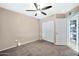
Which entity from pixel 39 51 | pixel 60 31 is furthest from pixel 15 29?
pixel 60 31

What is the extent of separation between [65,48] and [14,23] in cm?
136

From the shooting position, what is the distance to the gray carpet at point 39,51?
222cm

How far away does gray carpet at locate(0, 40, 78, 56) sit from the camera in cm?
222

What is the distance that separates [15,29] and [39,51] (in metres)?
0.78

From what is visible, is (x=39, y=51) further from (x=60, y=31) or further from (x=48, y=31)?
(x=60, y=31)

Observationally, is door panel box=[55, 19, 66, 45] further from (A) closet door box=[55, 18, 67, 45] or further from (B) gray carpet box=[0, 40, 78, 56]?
(B) gray carpet box=[0, 40, 78, 56]

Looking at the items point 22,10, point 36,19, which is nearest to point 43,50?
point 36,19

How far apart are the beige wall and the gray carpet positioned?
126mm

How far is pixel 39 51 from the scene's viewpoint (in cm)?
228

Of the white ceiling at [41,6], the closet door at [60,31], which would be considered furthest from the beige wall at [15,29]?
the closet door at [60,31]

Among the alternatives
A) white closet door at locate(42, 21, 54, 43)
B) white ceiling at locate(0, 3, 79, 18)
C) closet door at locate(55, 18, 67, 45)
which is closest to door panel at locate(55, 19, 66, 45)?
closet door at locate(55, 18, 67, 45)

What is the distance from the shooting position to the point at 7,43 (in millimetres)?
2229

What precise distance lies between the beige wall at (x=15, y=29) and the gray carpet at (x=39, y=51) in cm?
13

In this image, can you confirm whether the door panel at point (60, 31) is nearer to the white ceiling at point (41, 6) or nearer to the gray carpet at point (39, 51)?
the gray carpet at point (39, 51)
